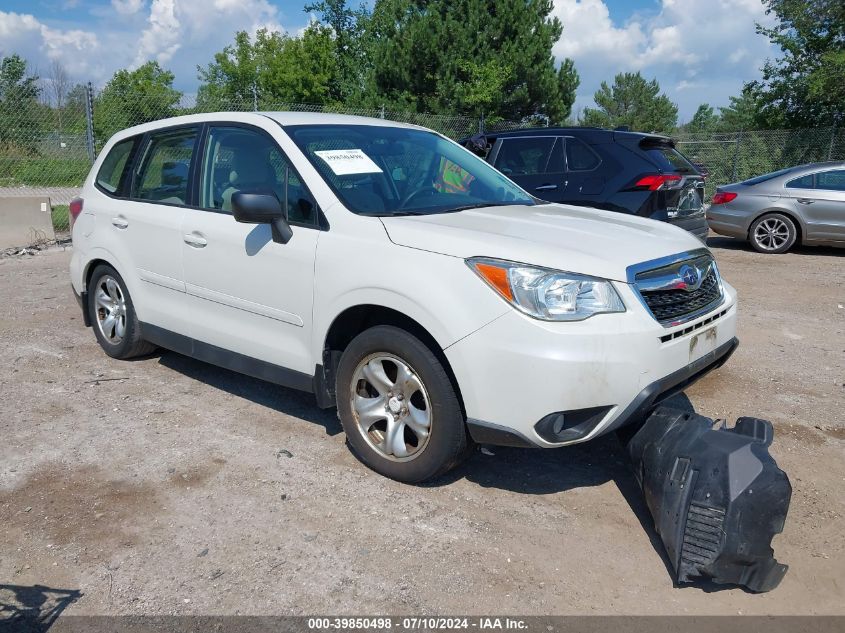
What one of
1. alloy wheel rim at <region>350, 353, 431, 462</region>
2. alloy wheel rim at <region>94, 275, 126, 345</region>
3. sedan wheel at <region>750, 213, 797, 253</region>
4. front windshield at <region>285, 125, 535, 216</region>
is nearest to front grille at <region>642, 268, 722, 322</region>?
alloy wheel rim at <region>350, 353, 431, 462</region>

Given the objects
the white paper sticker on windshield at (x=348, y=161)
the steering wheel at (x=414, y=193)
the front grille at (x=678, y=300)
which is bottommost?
the front grille at (x=678, y=300)

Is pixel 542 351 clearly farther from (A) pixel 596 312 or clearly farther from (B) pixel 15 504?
(B) pixel 15 504

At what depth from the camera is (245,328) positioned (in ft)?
Answer: 13.9

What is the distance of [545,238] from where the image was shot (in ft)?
11.3

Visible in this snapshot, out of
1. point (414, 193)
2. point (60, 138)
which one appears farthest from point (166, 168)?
point (60, 138)

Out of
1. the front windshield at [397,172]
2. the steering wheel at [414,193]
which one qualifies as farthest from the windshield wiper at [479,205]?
the steering wheel at [414,193]

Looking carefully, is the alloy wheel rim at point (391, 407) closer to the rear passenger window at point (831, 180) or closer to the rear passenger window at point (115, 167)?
the rear passenger window at point (115, 167)

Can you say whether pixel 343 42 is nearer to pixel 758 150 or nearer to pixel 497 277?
pixel 758 150

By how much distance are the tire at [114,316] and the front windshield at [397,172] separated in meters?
1.98

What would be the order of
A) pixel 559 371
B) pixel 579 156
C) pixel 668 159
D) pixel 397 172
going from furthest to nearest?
1. pixel 579 156
2. pixel 668 159
3. pixel 397 172
4. pixel 559 371

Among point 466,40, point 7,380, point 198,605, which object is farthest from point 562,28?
point 198,605

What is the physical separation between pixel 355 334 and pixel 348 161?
98 centimetres

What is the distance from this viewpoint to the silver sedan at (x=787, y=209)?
10.7 m

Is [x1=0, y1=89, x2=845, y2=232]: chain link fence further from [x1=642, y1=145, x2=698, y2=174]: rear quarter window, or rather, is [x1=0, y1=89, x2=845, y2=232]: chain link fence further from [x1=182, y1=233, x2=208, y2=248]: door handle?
[x1=182, y1=233, x2=208, y2=248]: door handle
